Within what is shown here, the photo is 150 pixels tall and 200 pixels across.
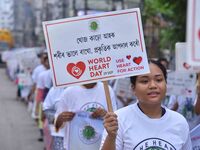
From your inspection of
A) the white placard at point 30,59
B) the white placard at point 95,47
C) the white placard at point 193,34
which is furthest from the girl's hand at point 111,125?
the white placard at point 30,59

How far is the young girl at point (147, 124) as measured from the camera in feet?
12.6

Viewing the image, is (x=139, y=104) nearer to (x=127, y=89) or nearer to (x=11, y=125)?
(x=127, y=89)

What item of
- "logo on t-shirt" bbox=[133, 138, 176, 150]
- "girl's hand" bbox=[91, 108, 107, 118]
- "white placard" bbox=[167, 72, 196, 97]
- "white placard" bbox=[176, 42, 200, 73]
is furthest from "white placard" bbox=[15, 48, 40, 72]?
"logo on t-shirt" bbox=[133, 138, 176, 150]

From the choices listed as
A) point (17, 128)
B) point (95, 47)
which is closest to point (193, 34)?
point (95, 47)

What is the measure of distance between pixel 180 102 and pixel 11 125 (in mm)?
7862

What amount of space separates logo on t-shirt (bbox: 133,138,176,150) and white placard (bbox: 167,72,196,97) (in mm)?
4297

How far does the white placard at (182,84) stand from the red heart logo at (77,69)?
13.2ft

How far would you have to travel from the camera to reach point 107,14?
4.34 meters

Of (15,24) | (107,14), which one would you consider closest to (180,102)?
(107,14)

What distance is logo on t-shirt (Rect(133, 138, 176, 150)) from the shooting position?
3846 mm

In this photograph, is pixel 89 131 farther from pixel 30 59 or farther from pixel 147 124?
pixel 30 59

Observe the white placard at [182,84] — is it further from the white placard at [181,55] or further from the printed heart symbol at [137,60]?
the printed heart symbol at [137,60]

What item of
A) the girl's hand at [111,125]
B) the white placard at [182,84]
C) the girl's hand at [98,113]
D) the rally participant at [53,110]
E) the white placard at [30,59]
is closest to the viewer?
the girl's hand at [111,125]

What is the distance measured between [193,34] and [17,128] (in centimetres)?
1194
